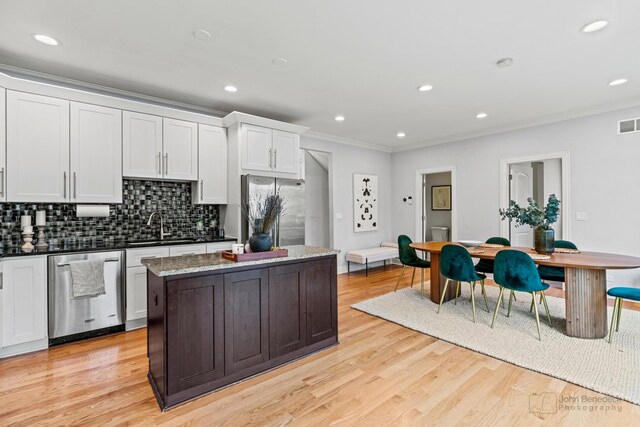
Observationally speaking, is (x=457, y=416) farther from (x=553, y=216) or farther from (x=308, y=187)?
→ (x=308, y=187)

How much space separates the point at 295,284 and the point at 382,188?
4.85m

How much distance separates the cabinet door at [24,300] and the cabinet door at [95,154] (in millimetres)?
784

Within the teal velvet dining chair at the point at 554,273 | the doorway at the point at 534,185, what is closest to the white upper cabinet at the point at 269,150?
the teal velvet dining chair at the point at 554,273

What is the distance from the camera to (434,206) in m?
7.65

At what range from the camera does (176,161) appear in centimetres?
389

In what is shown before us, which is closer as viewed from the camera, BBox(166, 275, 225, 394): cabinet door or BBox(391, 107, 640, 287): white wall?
BBox(166, 275, 225, 394): cabinet door

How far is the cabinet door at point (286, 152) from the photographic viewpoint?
454 cm

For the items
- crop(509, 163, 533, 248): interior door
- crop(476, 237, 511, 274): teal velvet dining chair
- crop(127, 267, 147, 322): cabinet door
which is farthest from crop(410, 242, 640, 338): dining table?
crop(127, 267, 147, 322): cabinet door

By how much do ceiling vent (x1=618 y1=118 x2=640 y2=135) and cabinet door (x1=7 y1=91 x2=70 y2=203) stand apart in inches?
268

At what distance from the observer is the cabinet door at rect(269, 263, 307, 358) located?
8.18 feet

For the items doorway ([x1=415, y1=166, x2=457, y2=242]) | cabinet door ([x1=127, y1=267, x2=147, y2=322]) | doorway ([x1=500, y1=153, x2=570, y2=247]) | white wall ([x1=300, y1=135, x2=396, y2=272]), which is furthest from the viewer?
doorway ([x1=415, y1=166, x2=457, y2=242])

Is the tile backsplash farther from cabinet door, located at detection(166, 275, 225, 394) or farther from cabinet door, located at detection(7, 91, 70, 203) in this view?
cabinet door, located at detection(166, 275, 225, 394)

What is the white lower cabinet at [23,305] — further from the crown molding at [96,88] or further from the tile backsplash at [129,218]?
the crown molding at [96,88]

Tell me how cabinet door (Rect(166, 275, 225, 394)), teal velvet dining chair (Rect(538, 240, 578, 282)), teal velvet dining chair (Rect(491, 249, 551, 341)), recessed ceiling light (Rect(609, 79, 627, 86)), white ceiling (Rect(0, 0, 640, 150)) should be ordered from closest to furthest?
1. cabinet door (Rect(166, 275, 225, 394))
2. white ceiling (Rect(0, 0, 640, 150))
3. teal velvet dining chair (Rect(491, 249, 551, 341))
4. recessed ceiling light (Rect(609, 79, 627, 86))
5. teal velvet dining chair (Rect(538, 240, 578, 282))
